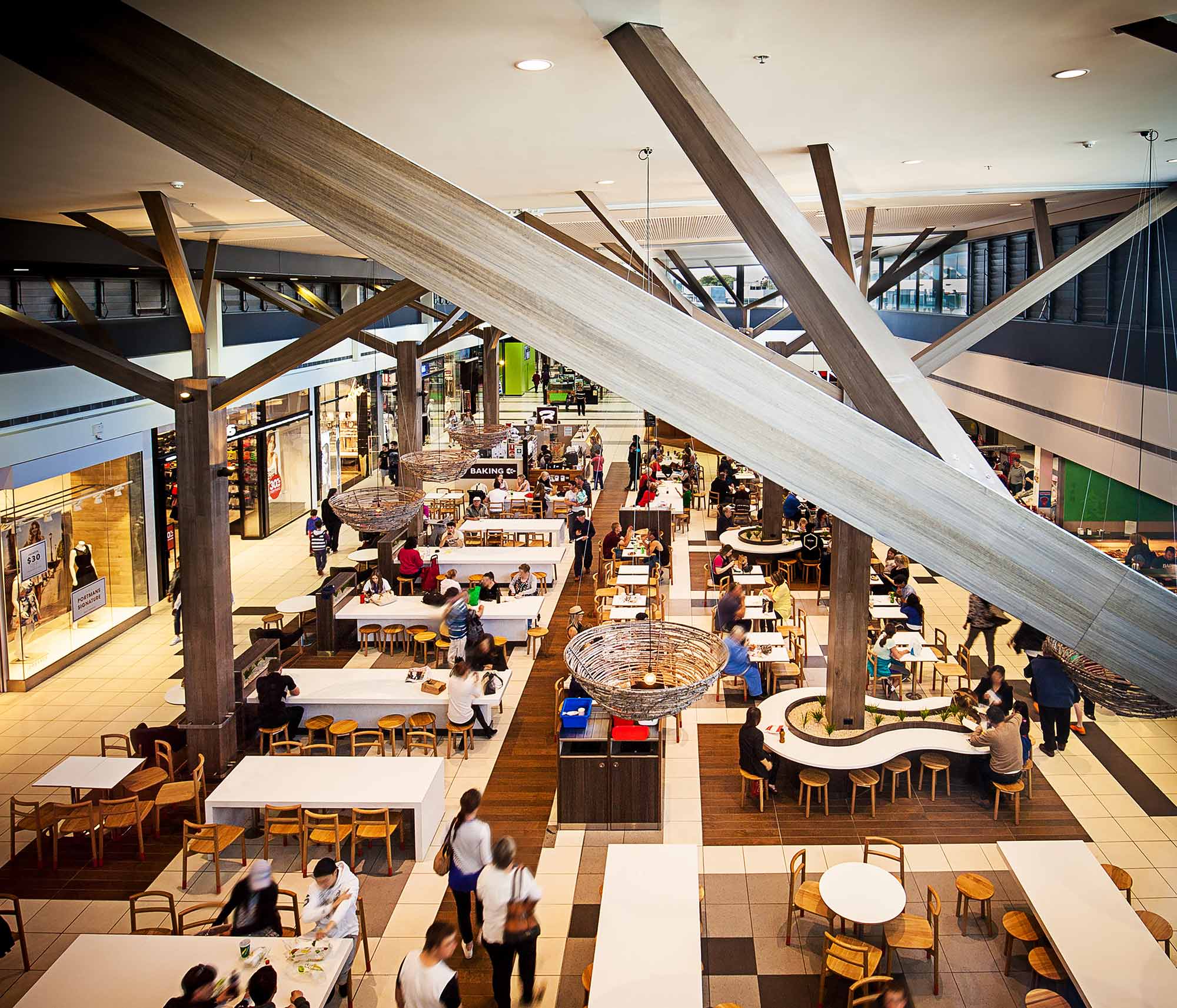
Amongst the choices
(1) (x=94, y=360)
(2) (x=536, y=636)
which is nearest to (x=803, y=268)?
(1) (x=94, y=360)

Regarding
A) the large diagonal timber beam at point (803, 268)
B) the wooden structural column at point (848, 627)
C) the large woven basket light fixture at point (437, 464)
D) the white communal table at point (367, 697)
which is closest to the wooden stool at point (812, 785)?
the wooden structural column at point (848, 627)

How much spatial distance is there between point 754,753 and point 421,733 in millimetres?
3242

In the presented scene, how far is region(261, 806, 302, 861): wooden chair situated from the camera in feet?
25.4

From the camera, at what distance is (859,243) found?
16719 mm

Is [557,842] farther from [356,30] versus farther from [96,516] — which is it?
[96,516]

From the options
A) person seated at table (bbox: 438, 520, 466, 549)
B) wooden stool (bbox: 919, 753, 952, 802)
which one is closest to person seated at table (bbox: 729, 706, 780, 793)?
wooden stool (bbox: 919, 753, 952, 802)

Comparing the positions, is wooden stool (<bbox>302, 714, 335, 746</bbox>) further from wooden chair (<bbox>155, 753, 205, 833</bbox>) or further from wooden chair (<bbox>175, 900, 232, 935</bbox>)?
wooden chair (<bbox>175, 900, 232, 935</bbox>)

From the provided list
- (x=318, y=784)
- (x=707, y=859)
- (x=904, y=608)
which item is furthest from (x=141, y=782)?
(x=904, y=608)

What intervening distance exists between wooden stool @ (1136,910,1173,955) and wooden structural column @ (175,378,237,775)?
25.3ft

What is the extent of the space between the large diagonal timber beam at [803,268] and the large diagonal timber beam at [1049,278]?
5.35m

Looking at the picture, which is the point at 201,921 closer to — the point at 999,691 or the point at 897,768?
the point at 897,768

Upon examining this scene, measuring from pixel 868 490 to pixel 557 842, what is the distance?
723 cm

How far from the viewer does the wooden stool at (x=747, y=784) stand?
8.69m

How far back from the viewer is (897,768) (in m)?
8.90
